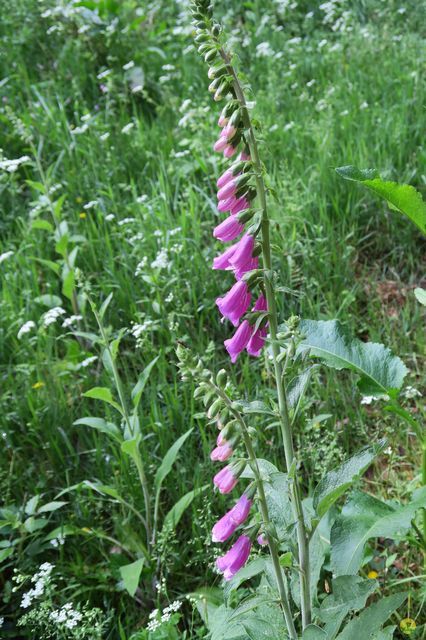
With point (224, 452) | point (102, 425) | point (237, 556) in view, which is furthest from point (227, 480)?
point (102, 425)

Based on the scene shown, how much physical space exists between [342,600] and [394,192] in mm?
960

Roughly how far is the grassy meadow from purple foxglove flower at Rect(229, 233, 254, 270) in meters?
0.14

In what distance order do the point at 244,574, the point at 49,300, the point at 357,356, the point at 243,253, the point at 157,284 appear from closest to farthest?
1. the point at 243,253
2. the point at 244,574
3. the point at 357,356
4. the point at 157,284
5. the point at 49,300

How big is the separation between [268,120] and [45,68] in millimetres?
2494

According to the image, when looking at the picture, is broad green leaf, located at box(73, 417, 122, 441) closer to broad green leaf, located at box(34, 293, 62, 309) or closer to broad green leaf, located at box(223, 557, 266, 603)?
broad green leaf, located at box(223, 557, 266, 603)

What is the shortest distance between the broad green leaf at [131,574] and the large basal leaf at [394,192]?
1.23 meters

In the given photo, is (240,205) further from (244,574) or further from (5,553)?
(5,553)

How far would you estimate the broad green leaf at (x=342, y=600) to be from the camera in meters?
1.53

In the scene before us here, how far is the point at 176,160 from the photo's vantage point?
4160mm

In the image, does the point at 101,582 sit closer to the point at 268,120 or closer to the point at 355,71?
the point at 268,120

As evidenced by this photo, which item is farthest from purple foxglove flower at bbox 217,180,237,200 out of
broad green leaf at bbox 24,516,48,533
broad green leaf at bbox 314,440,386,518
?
broad green leaf at bbox 24,516,48,533

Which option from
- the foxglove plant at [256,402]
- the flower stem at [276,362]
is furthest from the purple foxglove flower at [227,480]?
the flower stem at [276,362]

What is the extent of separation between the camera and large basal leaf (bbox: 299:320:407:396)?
200 cm

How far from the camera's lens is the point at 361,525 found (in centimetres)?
174
